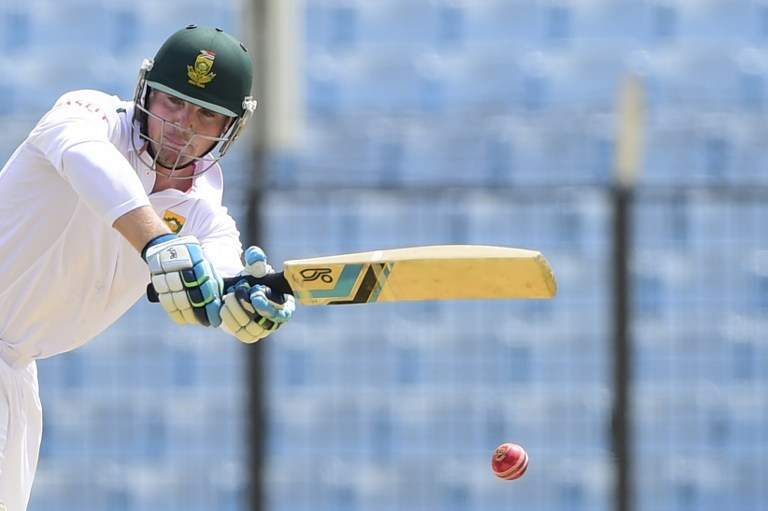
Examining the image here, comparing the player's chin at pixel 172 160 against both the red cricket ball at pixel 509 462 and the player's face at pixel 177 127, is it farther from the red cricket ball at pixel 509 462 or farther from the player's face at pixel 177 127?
the red cricket ball at pixel 509 462

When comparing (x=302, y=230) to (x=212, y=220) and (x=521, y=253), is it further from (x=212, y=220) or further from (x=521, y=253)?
(x=521, y=253)

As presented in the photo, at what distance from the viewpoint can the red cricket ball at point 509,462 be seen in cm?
487

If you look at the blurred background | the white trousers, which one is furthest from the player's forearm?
the blurred background

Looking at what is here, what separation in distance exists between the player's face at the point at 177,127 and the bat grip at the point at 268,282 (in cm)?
49

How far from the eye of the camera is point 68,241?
401 cm

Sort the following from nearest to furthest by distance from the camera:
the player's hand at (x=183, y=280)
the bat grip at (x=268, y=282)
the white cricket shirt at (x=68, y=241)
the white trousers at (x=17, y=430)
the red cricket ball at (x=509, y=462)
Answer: the player's hand at (x=183, y=280)
the bat grip at (x=268, y=282)
the white cricket shirt at (x=68, y=241)
the white trousers at (x=17, y=430)
the red cricket ball at (x=509, y=462)

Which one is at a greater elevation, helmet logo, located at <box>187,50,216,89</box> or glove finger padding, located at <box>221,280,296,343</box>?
helmet logo, located at <box>187,50,216,89</box>

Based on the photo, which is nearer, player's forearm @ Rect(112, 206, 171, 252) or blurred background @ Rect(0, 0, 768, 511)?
player's forearm @ Rect(112, 206, 171, 252)

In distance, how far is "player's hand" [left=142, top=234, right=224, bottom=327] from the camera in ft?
11.4

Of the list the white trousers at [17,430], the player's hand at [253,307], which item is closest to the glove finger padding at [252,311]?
the player's hand at [253,307]

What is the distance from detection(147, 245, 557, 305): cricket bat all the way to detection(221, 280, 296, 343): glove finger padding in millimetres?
39

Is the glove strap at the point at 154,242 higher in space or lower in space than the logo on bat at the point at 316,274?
higher

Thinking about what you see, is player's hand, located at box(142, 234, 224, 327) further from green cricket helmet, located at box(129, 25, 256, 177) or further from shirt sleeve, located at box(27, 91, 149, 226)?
green cricket helmet, located at box(129, 25, 256, 177)

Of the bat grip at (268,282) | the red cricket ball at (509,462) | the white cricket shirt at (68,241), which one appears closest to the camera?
the bat grip at (268,282)
